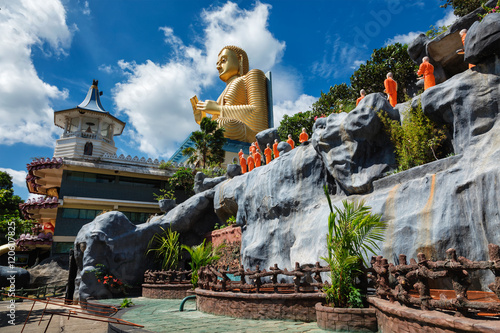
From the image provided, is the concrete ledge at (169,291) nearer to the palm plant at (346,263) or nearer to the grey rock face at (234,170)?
the grey rock face at (234,170)

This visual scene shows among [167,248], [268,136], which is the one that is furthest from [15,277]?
[268,136]

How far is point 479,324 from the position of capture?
135 inches

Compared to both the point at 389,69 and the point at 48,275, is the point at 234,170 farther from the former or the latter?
the point at 48,275

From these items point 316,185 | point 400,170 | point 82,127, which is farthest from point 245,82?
point 400,170

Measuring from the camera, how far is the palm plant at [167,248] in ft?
54.3

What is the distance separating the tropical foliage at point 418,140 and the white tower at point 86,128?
28.1 metres

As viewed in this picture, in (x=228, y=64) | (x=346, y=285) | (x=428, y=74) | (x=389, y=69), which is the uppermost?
(x=228, y=64)

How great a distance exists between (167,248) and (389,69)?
47.1 feet

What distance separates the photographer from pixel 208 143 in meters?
25.4

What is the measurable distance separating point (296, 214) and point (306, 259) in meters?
2.33

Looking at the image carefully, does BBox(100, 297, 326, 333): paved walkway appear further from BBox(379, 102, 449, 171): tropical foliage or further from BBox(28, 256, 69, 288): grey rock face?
BBox(28, 256, 69, 288): grey rock face

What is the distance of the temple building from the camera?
2475cm

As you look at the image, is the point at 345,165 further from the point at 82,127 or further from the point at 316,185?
the point at 82,127

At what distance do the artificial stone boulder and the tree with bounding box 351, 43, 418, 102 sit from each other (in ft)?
26.4
